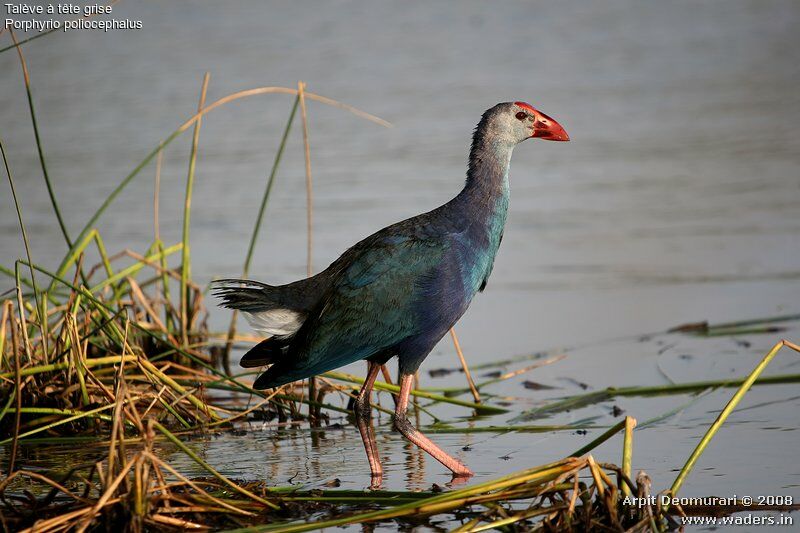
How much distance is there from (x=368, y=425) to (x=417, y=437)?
0.21m

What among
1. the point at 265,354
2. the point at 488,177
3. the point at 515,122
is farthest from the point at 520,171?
the point at 265,354

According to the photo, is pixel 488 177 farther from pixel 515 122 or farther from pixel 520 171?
pixel 520 171

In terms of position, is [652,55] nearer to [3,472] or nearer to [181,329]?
[181,329]

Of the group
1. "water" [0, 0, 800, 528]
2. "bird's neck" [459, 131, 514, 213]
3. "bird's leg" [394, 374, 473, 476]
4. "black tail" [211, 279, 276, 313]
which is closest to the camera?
"bird's leg" [394, 374, 473, 476]

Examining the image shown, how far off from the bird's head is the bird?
0.80 feet

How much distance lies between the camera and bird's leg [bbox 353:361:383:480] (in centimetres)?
414

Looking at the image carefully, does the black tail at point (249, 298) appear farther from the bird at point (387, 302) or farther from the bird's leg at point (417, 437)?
the bird's leg at point (417, 437)

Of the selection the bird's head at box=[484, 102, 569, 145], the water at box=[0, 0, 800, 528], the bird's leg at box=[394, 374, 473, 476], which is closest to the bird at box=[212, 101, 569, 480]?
the bird's leg at box=[394, 374, 473, 476]

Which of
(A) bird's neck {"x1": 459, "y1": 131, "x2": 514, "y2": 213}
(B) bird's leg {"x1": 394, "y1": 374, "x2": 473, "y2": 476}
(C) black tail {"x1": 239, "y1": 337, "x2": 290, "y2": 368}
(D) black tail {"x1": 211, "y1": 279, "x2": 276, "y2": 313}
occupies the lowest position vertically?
(B) bird's leg {"x1": 394, "y1": 374, "x2": 473, "y2": 476}

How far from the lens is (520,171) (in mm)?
9297

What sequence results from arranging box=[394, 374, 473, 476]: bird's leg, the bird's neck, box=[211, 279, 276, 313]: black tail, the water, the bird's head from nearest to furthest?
box=[394, 374, 473, 476]: bird's leg < box=[211, 279, 276, 313]: black tail < the bird's neck < the bird's head < the water

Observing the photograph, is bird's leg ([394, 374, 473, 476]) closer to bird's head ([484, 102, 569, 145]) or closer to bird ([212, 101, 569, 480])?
bird ([212, 101, 569, 480])

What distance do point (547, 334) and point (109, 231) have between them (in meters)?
3.50

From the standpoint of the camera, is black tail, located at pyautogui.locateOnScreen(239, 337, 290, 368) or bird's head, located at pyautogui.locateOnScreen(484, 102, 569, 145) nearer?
black tail, located at pyautogui.locateOnScreen(239, 337, 290, 368)
